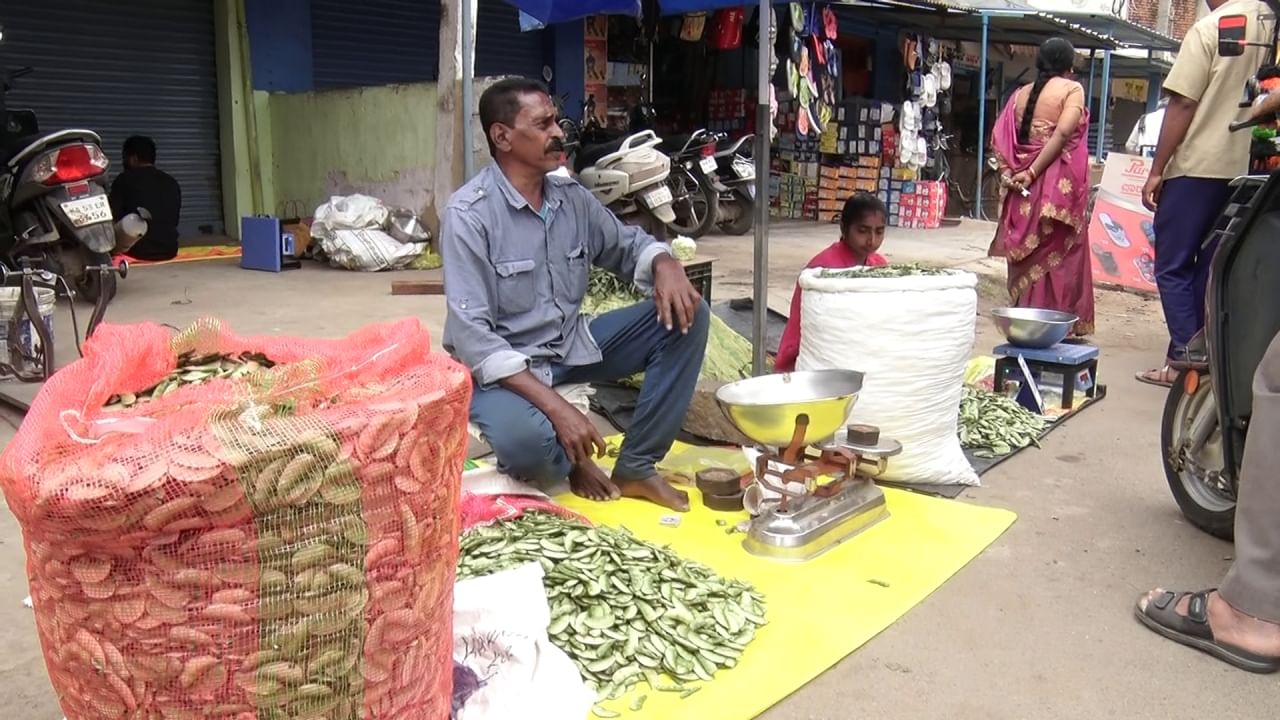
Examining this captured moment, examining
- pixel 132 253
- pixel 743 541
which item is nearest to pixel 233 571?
pixel 743 541

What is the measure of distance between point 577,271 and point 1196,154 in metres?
2.90

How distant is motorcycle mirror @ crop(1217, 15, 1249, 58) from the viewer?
3701 millimetres

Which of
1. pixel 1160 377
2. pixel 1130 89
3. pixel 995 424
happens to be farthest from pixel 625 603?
pixel 1130 89

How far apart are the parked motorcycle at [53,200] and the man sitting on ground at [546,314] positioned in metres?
3.26

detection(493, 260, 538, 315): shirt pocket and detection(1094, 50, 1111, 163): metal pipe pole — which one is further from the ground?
detection(1094, 50, 1111, 163): metal pipe pole

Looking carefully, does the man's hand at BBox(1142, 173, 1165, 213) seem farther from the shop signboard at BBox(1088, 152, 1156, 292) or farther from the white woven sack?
the shop signboard at BBox(1088, 152, 1156, 292)

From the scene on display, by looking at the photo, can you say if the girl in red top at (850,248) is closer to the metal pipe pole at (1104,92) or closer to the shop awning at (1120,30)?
the shop awning at (1120,30)

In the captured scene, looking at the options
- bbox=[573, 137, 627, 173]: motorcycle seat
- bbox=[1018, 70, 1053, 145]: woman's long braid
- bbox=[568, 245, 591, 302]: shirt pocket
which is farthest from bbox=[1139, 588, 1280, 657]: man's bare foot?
bbox=[573, 137, 627, 173]: motorcycle seat

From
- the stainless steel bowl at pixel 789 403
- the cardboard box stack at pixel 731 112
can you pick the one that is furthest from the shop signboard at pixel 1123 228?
the cardboard box stack at pixel 731 112

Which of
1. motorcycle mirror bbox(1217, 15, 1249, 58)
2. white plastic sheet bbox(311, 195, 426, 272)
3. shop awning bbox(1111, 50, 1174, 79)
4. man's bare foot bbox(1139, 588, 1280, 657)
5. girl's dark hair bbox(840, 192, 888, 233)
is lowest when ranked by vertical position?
man's bare foot bbox(1139, 588, 1280, 657)

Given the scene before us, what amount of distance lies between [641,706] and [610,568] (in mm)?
384

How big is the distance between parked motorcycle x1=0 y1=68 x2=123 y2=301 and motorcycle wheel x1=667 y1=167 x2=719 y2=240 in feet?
16.7

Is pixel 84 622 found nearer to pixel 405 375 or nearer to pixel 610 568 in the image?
pixel 405 375

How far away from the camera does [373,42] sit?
9.60m
